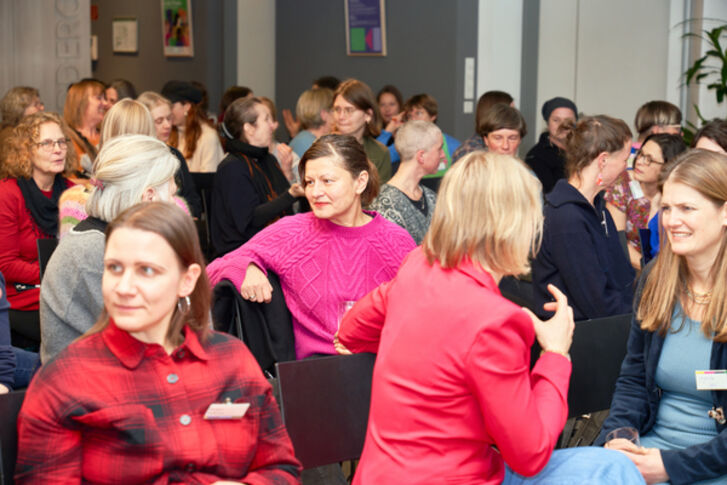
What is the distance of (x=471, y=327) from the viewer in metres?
1.84

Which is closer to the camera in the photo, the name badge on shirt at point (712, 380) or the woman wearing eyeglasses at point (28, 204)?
the name badge on shirt at point (712, 380)

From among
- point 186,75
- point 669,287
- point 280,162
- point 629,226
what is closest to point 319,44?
point 186,75

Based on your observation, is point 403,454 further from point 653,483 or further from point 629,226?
point 629,226

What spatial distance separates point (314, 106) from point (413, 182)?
228 cm

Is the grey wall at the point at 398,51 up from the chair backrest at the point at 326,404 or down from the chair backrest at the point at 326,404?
up

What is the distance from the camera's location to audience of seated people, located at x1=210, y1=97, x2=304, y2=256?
481cm

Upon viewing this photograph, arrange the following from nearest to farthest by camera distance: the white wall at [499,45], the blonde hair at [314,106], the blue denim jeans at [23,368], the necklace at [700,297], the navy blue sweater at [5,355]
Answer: the necklace at [700,297]
the navy blue sweater at [5,355]
the blue denim jeans at [23,368]
the blonde hair at [314,106]
the white wall at [499,45]

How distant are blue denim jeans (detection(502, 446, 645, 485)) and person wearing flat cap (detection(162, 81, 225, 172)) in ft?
17.4

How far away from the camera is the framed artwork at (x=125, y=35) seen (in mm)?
11258

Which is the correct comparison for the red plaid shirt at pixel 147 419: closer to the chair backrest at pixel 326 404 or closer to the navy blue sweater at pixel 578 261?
the chair backrest at pixel 326 404

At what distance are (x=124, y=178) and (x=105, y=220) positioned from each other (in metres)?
0.14

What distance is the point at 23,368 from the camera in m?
3.00

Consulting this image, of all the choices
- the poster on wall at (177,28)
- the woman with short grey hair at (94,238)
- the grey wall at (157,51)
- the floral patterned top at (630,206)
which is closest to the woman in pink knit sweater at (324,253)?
the woman with short grey hair at (94,238)

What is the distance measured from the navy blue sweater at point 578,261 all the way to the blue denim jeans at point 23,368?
1.98 meters
